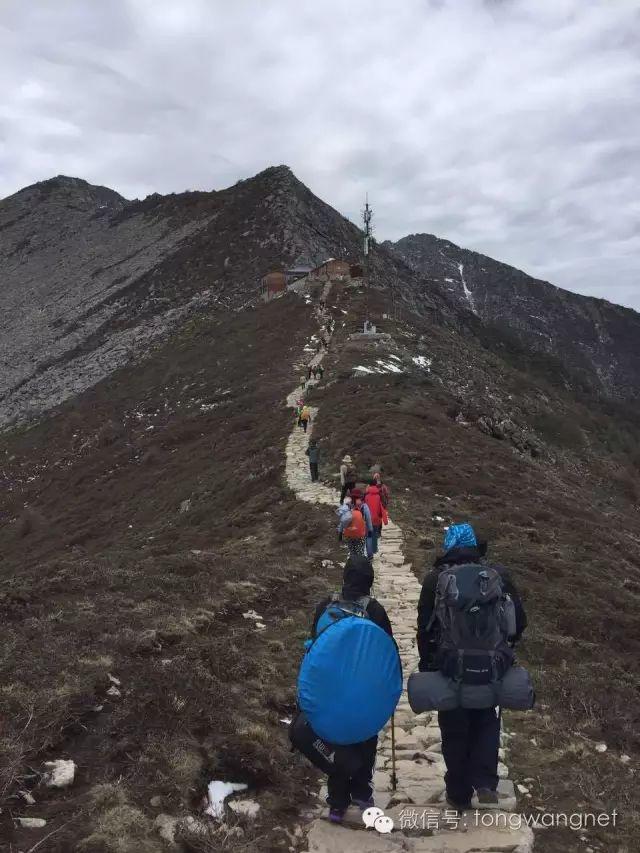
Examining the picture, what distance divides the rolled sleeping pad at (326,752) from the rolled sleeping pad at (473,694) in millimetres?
629

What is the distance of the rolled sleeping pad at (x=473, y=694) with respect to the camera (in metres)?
4.92

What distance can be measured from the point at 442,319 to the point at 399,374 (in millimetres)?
57254

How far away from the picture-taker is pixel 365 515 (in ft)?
42.1

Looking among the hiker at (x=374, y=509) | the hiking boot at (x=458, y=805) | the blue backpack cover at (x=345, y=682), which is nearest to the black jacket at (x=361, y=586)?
the blue backpack cover at (x=345, y=682)

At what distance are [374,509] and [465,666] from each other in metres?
8.76

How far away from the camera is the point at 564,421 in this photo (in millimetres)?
58594

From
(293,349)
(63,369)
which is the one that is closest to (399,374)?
(293,349)

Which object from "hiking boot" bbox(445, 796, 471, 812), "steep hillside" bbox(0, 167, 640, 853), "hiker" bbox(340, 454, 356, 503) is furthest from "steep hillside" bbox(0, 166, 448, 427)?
"hiking boot" bbox(445, 796, 471, 812)

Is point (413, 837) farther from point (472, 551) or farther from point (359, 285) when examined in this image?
point (359, 285)

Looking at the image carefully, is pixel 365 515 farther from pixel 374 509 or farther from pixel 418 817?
pixel 418 817

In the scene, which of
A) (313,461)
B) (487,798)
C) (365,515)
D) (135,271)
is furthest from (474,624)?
(135,271)

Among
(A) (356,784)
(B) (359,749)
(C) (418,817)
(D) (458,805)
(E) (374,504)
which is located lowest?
(C) (418,817)

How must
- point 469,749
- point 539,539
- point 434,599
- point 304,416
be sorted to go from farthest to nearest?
point 304,416
point 539,539
point 469,749
point 434,599

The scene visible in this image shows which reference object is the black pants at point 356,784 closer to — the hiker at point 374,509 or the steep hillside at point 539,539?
the steep hillside at point 539,539
